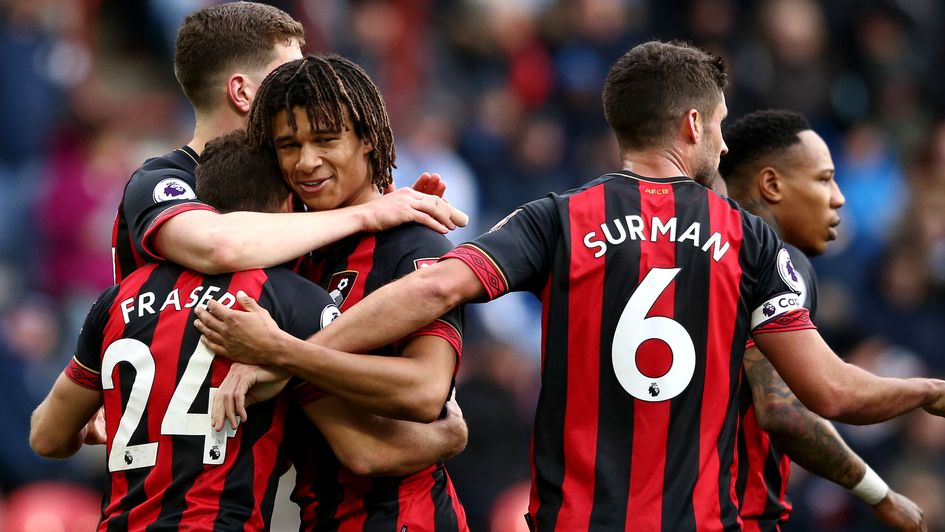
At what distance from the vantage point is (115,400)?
390 cm

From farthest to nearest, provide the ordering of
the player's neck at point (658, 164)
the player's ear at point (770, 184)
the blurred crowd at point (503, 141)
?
the blurred crowd at point (503, 141) → the player's ear at point (770, 184) → the player's neck at point (658, 164)

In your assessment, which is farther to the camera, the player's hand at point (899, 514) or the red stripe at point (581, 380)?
the player's hand at point (899, 514)

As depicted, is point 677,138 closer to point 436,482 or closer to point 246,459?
point 436,482

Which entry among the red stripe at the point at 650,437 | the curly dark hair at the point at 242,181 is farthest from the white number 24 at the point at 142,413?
the red stripe at the point at 650,437

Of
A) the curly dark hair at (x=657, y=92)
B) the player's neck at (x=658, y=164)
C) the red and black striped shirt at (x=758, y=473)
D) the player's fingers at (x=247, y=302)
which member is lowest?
the red and black striped shirt at (x=758, y=473)

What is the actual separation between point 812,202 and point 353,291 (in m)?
2.10

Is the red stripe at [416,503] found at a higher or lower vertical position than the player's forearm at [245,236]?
lower

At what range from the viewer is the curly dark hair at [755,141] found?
5.27 metres

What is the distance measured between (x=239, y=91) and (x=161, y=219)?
2.97 ft

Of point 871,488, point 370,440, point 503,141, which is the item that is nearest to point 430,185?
point 370,440

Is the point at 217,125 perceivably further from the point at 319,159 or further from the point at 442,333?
the point at 442,333

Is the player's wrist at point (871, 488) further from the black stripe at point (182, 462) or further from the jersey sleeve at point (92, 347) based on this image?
the jersey sleeve at point (92, 347)

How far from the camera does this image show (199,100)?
4938 mm

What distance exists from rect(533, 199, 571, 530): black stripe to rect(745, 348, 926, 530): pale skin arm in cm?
93
